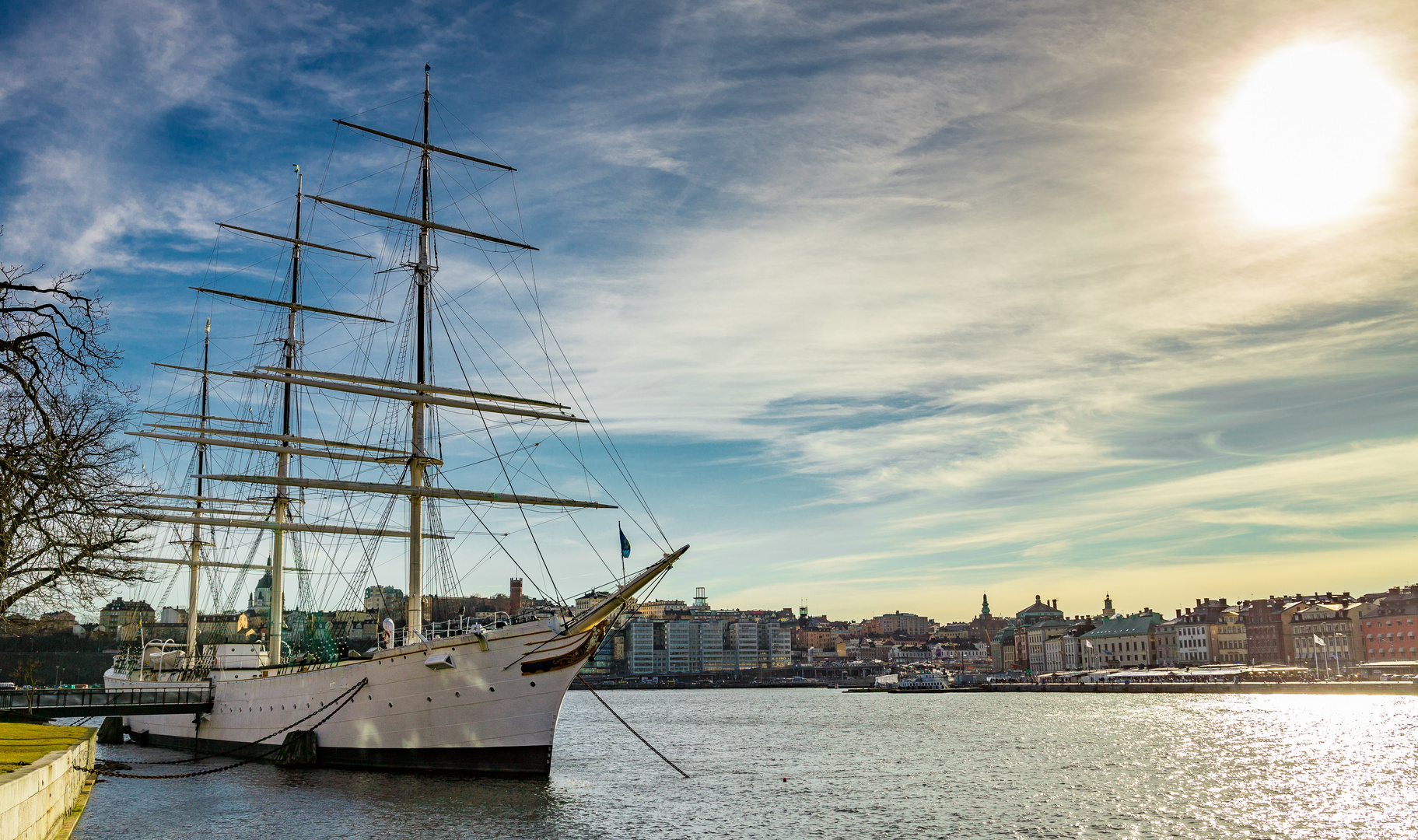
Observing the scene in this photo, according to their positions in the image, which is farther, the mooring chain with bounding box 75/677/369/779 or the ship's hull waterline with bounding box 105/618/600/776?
the mooring chain with bounding box 75/677/369/779

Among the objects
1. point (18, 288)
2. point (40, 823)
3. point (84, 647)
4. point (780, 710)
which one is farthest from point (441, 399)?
point (84, 647)

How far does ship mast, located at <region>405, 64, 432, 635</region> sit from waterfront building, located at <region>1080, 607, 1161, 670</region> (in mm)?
176158

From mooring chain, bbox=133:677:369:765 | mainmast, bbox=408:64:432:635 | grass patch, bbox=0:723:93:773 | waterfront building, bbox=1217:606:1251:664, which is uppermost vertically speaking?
mainmast, bbox=408:64:432:635

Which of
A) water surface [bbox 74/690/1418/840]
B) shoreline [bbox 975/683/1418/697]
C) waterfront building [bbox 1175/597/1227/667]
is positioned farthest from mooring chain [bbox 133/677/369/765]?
waterfront building [bbox 1175/597/1227/667]

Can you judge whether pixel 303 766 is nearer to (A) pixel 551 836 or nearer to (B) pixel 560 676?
(B) pixel 560 676

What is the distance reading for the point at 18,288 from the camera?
561 inches

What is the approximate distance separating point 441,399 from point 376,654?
35.0 feet

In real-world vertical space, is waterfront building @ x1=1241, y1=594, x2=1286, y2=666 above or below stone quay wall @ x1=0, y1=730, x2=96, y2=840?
below

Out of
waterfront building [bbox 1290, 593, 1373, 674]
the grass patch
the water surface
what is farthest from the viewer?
waterfront building [bbox 1290, 593, 1373, 674]

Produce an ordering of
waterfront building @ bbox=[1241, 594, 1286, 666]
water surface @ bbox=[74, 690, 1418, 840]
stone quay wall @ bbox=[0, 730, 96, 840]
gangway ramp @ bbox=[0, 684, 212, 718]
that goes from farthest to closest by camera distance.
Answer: waterfront building @ bbox=[1241, 594, 1286, 666] → gangway ramp @ bbox=[0, 684, 212, 718] → water surface @ bbox=[74, 690, 1418, 840] → stone quay wall @ bbox=[0, 730, 96, 840]

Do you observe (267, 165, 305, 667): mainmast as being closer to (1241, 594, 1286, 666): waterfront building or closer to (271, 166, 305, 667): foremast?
(271, 166, 305, 667): foremast

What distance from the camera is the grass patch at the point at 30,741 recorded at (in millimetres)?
19734

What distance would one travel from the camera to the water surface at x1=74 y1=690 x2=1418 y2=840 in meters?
30.2

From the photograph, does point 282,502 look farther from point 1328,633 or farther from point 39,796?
point 1328,633
